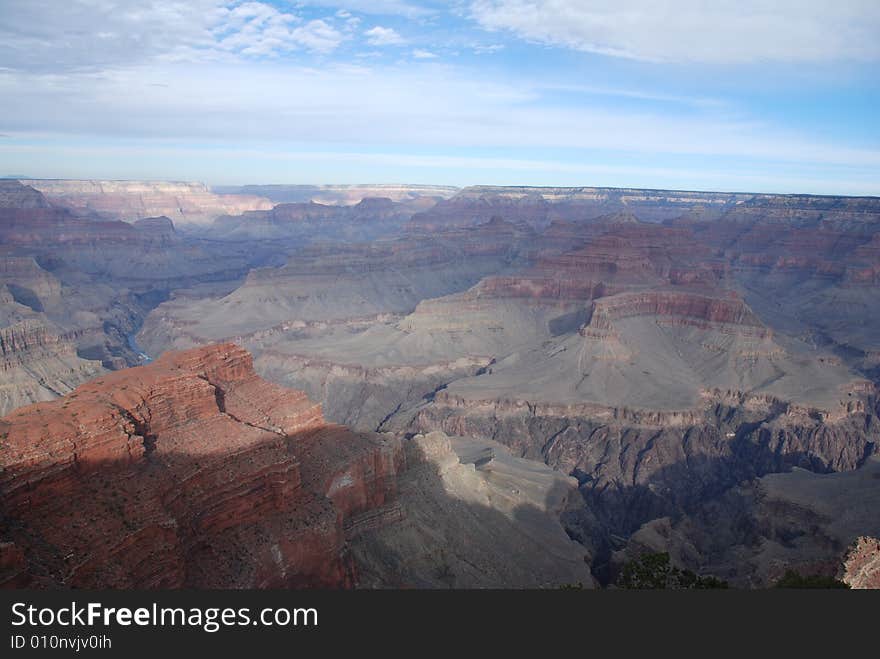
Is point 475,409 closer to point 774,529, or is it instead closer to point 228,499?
point 774,529

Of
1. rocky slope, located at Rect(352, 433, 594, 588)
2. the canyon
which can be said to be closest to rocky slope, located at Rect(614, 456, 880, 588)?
the canyon

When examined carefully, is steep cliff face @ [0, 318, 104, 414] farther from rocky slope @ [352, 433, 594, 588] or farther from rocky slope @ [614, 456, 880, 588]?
rocky slope @ [614, 456, 880, 588]

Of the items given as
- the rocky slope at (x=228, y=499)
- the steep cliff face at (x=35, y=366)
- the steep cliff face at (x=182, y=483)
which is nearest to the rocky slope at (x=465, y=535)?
the rocky slope at (x=228, y=499)

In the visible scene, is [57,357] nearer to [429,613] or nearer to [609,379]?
[609,379]

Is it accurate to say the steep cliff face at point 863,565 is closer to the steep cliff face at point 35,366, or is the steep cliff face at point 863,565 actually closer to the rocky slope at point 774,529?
the rocky slope at point 774,529

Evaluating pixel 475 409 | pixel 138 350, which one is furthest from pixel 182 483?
pixel 138 350
